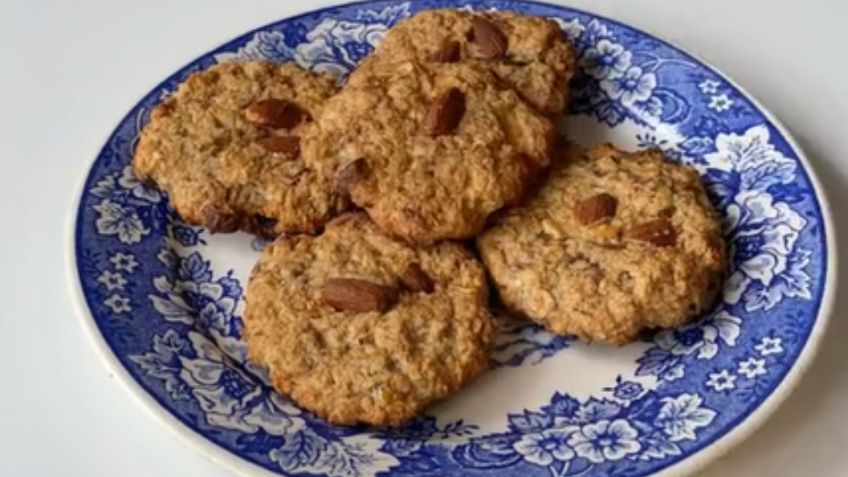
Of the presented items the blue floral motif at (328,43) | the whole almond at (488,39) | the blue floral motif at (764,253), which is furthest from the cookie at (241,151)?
the blue floral motif at (764,253)

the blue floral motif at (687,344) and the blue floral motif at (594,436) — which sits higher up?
the blue floral motif at (687,344)

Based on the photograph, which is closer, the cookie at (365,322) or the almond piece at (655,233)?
the cookie at (365,322)

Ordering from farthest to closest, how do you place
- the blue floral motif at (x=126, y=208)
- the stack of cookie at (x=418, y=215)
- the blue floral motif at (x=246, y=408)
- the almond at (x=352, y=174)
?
the blue floral motif at (x=126, y=208) → the almond at (x=352, y=174) → the stack of cookie at (x=418, y=215) → the blue floral motif at (x=246, y=408)

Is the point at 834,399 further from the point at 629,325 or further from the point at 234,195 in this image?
the point at 234,195

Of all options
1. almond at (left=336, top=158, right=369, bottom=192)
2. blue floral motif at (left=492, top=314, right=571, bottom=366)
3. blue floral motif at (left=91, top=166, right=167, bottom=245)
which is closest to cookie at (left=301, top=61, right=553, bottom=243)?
almond at (left=336, top=158, right=369, bottom=192)

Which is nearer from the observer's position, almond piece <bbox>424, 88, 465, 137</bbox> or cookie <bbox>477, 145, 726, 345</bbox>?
cookie <bbox>477, 145, 726, 345</bbox>

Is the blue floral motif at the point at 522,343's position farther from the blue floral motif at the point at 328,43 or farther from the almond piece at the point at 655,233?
the blue floral motif at the point at 328,43

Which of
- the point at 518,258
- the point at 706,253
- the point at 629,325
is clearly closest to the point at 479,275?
the point at 518,258

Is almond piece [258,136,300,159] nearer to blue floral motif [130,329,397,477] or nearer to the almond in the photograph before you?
the almond
